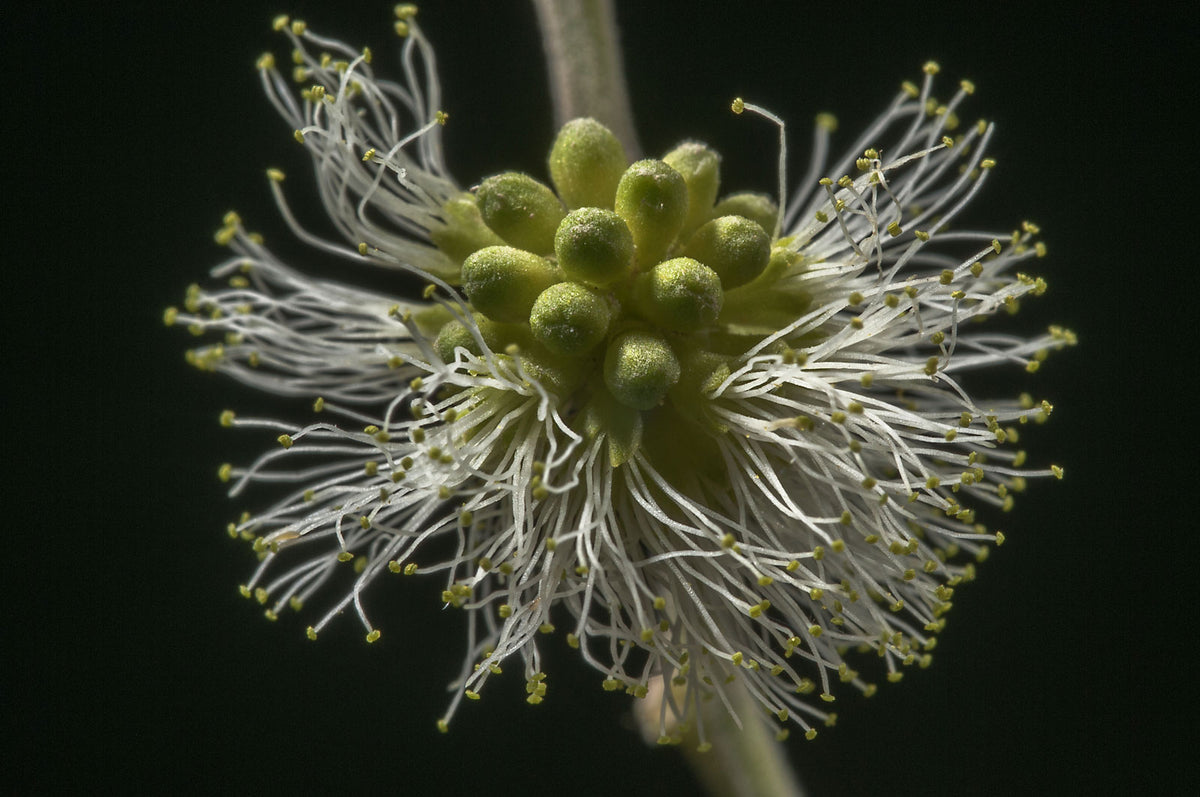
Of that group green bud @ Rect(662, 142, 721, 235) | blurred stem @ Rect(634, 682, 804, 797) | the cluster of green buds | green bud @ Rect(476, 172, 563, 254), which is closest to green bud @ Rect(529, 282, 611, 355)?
the cluster of green buds

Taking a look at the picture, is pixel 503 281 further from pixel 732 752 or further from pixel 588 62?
pixel 732 752

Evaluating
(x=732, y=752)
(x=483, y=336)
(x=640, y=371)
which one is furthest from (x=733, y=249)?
(x=732, y=752)

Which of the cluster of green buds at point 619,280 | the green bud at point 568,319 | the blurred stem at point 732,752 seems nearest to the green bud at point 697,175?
the cluster of green buds at point 619,280

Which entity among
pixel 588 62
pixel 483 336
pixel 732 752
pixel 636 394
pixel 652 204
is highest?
pixel 588 62

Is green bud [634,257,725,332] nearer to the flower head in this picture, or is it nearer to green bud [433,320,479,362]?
the flower head

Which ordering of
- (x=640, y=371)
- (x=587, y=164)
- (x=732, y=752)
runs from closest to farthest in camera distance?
(x=640, y=371) → (x=587, y=164) → (x=732, y=752)

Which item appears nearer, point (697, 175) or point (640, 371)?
point (640, 371)

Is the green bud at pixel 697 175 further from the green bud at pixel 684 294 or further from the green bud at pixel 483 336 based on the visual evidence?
the green bud at pixel 483 336
